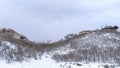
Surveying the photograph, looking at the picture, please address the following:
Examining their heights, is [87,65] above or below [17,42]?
below

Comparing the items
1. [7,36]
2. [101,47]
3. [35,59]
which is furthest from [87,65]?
[7,36]

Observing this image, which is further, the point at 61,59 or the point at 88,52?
the point at 88,52

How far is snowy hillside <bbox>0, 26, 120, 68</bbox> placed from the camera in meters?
25.5

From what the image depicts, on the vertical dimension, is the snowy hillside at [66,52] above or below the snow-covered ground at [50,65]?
above

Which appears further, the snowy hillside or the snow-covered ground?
the snowy hillside

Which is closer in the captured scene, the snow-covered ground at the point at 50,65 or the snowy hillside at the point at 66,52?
the snow-covered ground at the point at 50,65

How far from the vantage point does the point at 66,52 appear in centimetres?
3009

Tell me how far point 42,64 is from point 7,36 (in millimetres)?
9255

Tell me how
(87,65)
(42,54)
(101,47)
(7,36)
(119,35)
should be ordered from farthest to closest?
(119,35) < (7,36) < (101,47) < (42,54) < (87,65)

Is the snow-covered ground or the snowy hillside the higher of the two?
the snowy hillside

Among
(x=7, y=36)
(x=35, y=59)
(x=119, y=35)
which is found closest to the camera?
(x=35, y=59)

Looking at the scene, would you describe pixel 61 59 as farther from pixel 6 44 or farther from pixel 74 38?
pixel 74 38

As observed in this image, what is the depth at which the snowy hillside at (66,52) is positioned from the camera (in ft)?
83.8

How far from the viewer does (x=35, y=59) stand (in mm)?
26984
